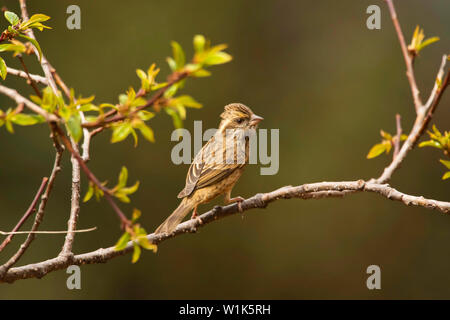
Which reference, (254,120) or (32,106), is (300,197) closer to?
(32,106)

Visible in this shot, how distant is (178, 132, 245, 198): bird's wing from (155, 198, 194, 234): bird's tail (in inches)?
3.9

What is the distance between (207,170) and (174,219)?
76 cm

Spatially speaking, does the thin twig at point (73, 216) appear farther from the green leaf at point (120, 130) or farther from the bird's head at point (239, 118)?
the bird's head at point (239, 118)

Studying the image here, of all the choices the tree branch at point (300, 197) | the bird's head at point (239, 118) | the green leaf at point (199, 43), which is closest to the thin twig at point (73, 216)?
the tree branch at point (300, 197)

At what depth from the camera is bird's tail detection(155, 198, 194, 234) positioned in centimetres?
333

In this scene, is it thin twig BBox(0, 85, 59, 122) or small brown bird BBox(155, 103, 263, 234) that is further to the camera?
small brown bird BBox(155, 103, 263, 234)

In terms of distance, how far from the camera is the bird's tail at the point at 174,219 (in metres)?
3.33

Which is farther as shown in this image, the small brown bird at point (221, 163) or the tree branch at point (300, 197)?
the small brown bird at point (221, 163)

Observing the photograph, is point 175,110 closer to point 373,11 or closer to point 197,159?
point 197,159

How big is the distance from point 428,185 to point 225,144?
4.39 m

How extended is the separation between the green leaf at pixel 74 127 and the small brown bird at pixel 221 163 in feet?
6.36

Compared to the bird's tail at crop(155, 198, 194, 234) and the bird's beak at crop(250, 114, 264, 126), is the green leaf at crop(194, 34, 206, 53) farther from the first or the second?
the bird's beak at crop(250, 114, 264, 126)

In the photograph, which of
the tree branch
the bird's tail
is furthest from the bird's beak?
the tree branch

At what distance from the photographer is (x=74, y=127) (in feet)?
6.05
